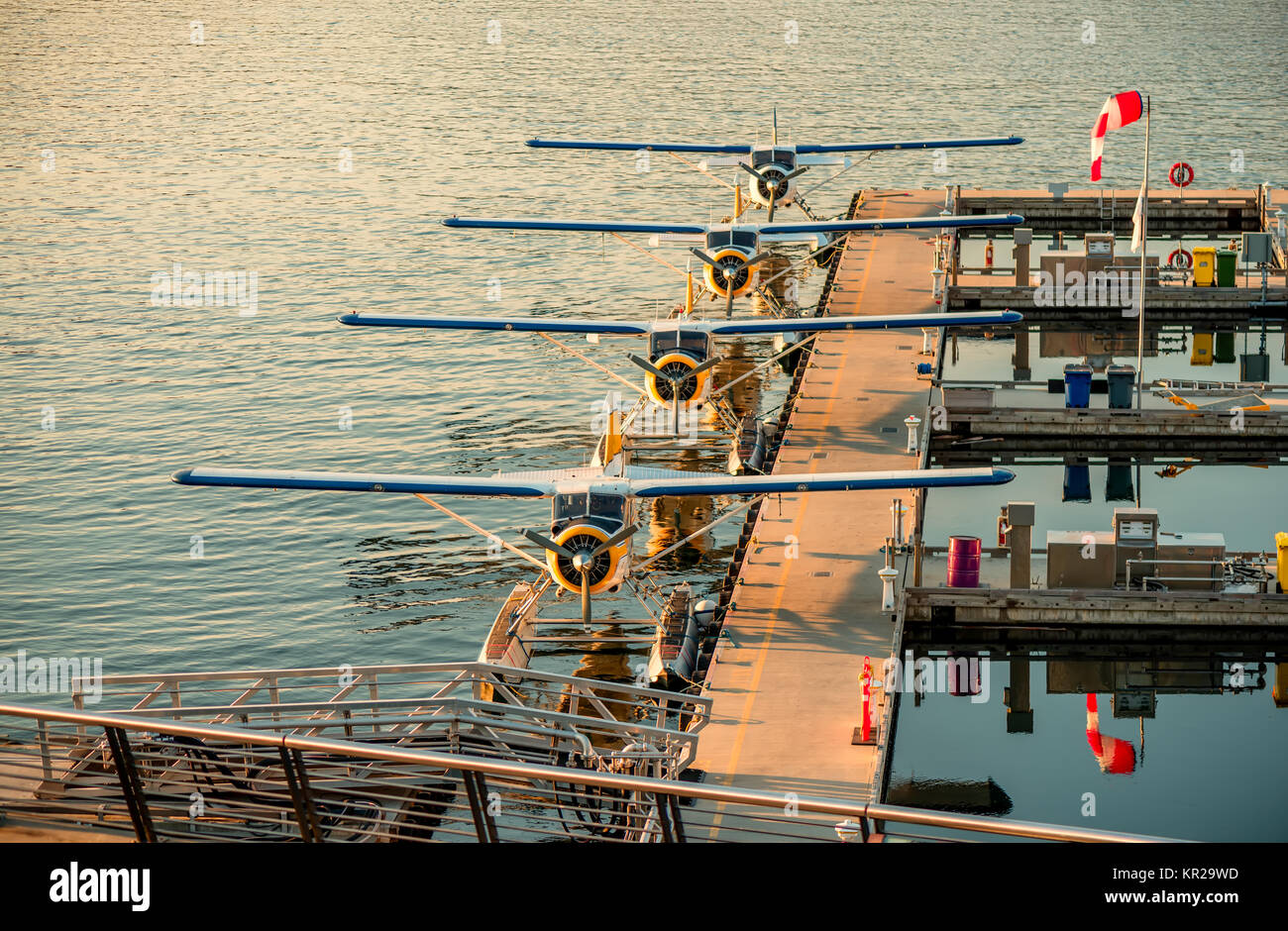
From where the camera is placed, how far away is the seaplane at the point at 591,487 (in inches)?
1276

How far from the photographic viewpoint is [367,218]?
86000 mm

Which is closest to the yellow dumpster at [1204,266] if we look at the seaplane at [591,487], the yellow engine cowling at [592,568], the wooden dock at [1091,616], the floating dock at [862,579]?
the floating dock at [862,579]

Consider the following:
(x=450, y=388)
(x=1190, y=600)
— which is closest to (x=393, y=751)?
(x=1190, y=600)

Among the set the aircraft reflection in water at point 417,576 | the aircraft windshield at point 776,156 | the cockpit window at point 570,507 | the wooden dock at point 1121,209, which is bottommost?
the aircraft reflection in water at point 417,576

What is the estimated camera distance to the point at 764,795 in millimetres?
11688

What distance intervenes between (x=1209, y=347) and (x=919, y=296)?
12.7 metres

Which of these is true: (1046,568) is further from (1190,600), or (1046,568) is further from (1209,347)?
(1209,347)

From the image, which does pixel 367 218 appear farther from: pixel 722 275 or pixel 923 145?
pixel 722 275

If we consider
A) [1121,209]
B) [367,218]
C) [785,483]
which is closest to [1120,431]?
[785,483]

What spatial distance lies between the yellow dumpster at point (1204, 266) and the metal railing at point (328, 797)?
3895cm

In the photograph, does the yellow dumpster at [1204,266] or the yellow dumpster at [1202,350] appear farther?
the yellow dumpster at [1204,266]

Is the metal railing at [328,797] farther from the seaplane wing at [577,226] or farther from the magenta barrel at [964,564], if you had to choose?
the seaplane wing at [577,226]
